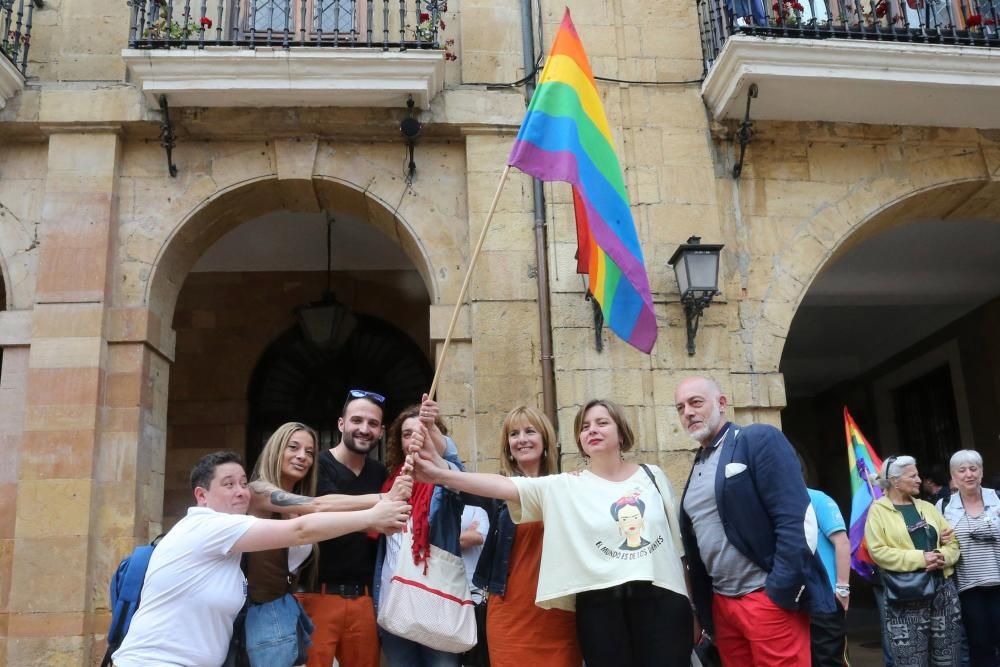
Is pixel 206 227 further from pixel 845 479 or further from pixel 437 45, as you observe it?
pixel 845 479

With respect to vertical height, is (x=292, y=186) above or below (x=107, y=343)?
above

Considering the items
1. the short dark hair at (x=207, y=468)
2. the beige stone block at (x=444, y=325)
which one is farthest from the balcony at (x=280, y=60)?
the short dark hair at (x=207, y=468)

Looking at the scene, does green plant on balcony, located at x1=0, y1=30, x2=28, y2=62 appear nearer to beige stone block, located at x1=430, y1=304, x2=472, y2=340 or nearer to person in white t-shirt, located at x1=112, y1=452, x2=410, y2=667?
beige stone block, located at x1=430, y1=304, x2=472, y2=340

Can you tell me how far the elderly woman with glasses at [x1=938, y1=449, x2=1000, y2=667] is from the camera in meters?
5.19

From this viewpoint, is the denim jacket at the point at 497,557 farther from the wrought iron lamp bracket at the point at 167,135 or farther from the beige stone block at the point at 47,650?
the wrought iron lamp bracket at the point at 167,135

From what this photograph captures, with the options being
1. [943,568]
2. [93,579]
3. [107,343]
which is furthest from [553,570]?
[107,343]

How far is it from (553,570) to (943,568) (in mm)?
2846

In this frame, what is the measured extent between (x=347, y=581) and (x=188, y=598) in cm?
101

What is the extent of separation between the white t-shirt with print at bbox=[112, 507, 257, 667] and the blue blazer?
1805 millimetres

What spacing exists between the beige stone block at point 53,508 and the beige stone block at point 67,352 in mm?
763

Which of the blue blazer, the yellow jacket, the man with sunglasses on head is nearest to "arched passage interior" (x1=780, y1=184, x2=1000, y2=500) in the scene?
the yellow jacket

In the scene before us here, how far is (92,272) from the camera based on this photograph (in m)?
6.21

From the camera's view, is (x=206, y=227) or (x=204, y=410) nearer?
(x=206, y=227)

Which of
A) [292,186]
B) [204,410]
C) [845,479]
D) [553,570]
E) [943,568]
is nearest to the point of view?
[553,570]
